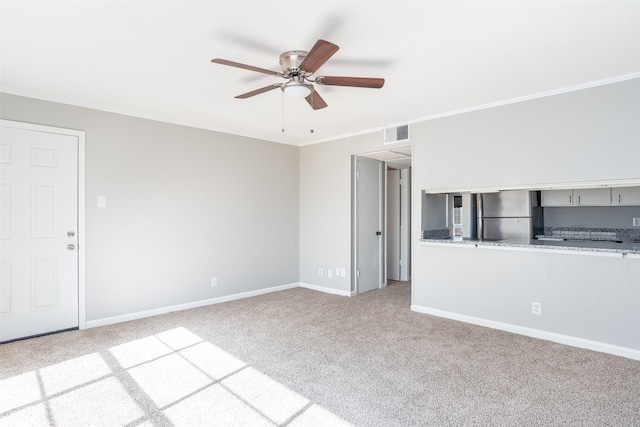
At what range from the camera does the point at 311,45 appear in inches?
94.5

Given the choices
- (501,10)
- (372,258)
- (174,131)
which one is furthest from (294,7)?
(372,258)

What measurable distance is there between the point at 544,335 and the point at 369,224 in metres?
2.69

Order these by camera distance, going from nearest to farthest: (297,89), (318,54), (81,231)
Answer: (318,54) → (297,89) → (81,231)

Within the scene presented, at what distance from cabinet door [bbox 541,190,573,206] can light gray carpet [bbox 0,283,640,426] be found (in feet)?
7.09

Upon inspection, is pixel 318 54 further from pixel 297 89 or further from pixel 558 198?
pixel 558 198

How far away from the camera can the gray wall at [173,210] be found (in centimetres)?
371

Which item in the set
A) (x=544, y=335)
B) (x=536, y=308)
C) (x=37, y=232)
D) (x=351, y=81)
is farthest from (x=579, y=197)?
(x=37, y=232)

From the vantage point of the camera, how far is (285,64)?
98.8 inches

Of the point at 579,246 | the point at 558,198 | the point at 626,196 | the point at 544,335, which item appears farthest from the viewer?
the point at 558,198

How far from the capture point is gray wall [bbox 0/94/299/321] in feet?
12.2

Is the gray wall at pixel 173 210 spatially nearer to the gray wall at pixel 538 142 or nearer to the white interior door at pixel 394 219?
the white interior door at pixel 394 219

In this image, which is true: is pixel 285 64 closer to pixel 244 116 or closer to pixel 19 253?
pixel 244 116

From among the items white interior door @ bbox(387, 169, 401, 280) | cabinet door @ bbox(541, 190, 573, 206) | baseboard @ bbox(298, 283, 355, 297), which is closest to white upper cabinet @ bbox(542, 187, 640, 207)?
cabinet door @ bbox(541, 190, 573, 206)

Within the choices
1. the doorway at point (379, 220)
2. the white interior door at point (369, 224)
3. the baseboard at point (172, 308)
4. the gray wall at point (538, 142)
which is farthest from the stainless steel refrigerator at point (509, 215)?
the baseboard at point (172, 308)
